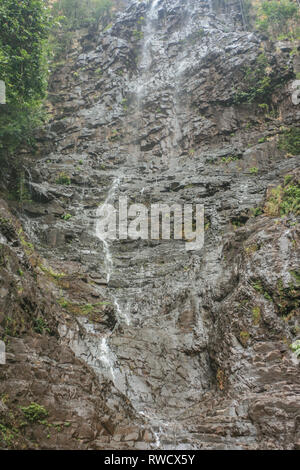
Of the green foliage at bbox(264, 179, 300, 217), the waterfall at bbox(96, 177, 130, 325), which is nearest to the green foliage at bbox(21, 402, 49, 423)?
the waterfall at bbox(96, 177, 130, 325)

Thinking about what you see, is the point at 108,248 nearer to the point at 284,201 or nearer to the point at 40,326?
the point at 40,326

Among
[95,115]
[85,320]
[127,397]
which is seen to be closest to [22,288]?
[85,320]

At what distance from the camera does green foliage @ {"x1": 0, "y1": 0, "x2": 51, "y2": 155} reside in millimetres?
12223

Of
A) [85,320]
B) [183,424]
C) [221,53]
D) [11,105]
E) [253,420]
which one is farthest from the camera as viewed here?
[221,53]

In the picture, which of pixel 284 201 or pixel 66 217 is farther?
pixel 66 217

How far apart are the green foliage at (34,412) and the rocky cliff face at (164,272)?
0.13 m

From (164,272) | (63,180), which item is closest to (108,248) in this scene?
(164,272)

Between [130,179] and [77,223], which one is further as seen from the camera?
[130,179]

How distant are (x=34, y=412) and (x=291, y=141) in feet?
57.0

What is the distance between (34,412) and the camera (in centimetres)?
559

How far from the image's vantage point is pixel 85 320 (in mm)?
10203

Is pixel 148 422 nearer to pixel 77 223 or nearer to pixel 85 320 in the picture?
pixel 85 320

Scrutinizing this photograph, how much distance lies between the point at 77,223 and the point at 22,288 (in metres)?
8.31

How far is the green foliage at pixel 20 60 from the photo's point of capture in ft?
40.1
